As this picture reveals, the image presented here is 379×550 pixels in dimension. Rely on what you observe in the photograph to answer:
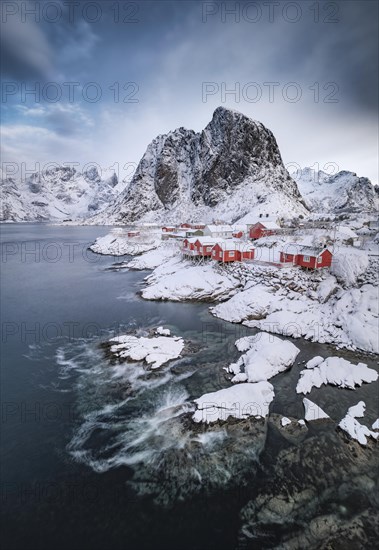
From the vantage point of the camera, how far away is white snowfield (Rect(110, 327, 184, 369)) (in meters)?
23.3

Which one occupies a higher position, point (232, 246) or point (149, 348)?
point (232, 246)

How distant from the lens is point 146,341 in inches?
1028

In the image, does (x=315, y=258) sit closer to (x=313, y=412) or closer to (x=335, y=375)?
(x=335, y=375)

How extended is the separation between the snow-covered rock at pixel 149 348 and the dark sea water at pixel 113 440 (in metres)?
1.03

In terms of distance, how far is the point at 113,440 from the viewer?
52.2 feet

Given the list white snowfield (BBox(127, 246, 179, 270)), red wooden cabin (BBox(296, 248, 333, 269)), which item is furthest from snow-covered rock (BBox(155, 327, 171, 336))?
white snowfield (BBox(127, 246, 179, 270))

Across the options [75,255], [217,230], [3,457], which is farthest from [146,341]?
[75,255]

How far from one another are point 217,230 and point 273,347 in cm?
5035

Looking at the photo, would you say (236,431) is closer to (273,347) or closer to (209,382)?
(209,382)

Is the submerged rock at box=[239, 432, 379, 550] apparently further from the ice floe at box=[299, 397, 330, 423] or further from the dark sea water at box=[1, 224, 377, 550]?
the ice floe at box=[299, 397, 330, 423]

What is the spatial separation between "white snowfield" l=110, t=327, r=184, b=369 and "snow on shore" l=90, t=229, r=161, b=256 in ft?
192

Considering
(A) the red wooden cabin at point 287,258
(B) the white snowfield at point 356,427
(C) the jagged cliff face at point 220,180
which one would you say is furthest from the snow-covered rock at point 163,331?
(C) the jagged cliff face at point 220,180

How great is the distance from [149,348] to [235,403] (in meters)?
9.75

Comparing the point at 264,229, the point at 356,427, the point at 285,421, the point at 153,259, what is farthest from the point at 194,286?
the point at 264,229
